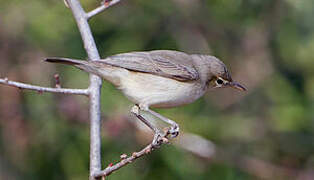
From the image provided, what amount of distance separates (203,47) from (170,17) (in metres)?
0.42

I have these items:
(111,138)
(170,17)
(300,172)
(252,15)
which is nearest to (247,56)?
(252,15)

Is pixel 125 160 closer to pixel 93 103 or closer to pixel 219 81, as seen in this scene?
pixel 93 103

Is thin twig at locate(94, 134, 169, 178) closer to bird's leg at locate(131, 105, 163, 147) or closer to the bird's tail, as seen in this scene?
bird's leg at locate(131, 105, 163, 147)

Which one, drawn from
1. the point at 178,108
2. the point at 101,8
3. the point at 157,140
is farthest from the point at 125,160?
the point at 178,108

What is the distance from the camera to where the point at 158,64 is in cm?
430

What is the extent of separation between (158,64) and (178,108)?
1.25 meters

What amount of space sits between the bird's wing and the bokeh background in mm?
772

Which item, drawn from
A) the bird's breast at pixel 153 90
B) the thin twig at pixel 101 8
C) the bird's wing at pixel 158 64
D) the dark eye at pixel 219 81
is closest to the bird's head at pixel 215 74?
the dark eye at pixel 219 81

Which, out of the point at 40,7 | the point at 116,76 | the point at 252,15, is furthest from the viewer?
the point at 252,15

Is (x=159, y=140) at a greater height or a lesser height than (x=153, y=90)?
lesser

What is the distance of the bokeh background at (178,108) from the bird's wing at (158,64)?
772 millimetres

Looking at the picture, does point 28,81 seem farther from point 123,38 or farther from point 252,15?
point 252,15

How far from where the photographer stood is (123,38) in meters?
5.82

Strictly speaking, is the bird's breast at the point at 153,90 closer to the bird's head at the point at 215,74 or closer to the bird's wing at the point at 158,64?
the bird's wing at the point at 158,64
